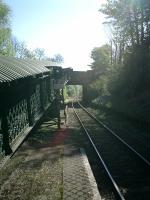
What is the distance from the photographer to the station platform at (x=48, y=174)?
9.43 metres

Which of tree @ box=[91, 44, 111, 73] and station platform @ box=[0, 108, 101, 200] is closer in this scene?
station platform @ box=[0, 108, 101, 200]

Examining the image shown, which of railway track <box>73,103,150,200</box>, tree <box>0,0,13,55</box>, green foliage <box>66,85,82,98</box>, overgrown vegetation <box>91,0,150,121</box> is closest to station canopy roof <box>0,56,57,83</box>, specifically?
railway track <box>73,103,150,200</box>

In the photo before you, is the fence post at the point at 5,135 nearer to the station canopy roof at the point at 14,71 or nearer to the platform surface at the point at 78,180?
the station canopy roof at the point at 14,71

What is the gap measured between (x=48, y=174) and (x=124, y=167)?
9.19 feet

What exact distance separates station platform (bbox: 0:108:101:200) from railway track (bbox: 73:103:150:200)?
0.77 m

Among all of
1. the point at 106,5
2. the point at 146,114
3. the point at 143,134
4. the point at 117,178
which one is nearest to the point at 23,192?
the point at 117,178

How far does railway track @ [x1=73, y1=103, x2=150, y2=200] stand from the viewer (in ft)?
32.6

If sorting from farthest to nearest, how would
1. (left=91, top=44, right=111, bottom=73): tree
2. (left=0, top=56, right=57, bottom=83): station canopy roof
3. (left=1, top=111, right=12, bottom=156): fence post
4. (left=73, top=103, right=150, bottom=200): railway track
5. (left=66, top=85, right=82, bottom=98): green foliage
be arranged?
(left=66, top=85, right=82, bottom=98): green foliage < (left=91, top=44, right=111, bottom=73): tree < (left=1, top=111, right=12, bottom=156): fence post < (left=0, top=56, right=57, bottom=83): station canopy roof < (left=73, top=103, right=150, bottom=200): railway track

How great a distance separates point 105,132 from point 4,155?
10.6 meters

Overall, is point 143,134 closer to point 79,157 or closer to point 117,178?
point 79,157

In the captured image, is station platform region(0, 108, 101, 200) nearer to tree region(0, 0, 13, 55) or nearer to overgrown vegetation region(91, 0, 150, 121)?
overgrown vegetation region(91, 0, 150, 121)

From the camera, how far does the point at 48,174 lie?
11.5m

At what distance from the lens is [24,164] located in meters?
12.9

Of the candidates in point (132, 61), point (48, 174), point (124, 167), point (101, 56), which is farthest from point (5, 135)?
point (101, 56)
